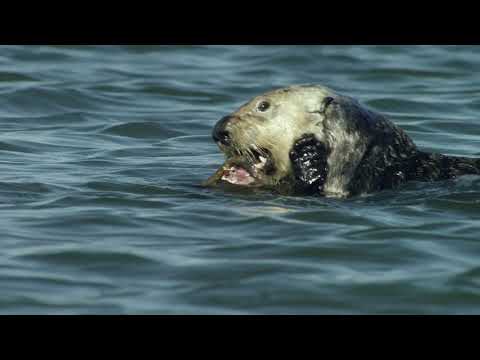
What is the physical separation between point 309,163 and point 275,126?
0.40m

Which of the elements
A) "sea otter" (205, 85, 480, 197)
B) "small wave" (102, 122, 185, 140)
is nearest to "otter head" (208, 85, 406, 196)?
"sea otter" (205, 85, 480, 197)

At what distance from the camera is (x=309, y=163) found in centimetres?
952

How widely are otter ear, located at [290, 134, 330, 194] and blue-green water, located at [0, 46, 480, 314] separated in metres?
0.18

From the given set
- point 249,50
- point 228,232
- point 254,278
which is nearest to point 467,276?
point 254,278

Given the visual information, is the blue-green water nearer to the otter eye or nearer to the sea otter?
the sea otter

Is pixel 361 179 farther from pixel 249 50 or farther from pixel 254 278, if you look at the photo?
pixel 249 50

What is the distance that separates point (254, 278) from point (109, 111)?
27.4 feet

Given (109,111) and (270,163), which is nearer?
(270,163)

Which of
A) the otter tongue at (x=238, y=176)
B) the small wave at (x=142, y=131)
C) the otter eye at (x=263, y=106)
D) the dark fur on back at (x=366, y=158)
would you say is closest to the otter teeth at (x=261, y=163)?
the otter tongue at (x=238, y=176)

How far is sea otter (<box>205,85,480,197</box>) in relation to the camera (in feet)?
31.2

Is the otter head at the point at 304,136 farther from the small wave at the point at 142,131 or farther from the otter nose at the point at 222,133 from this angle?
the small wave at the point at 142,131

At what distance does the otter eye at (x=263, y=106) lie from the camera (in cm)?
960
